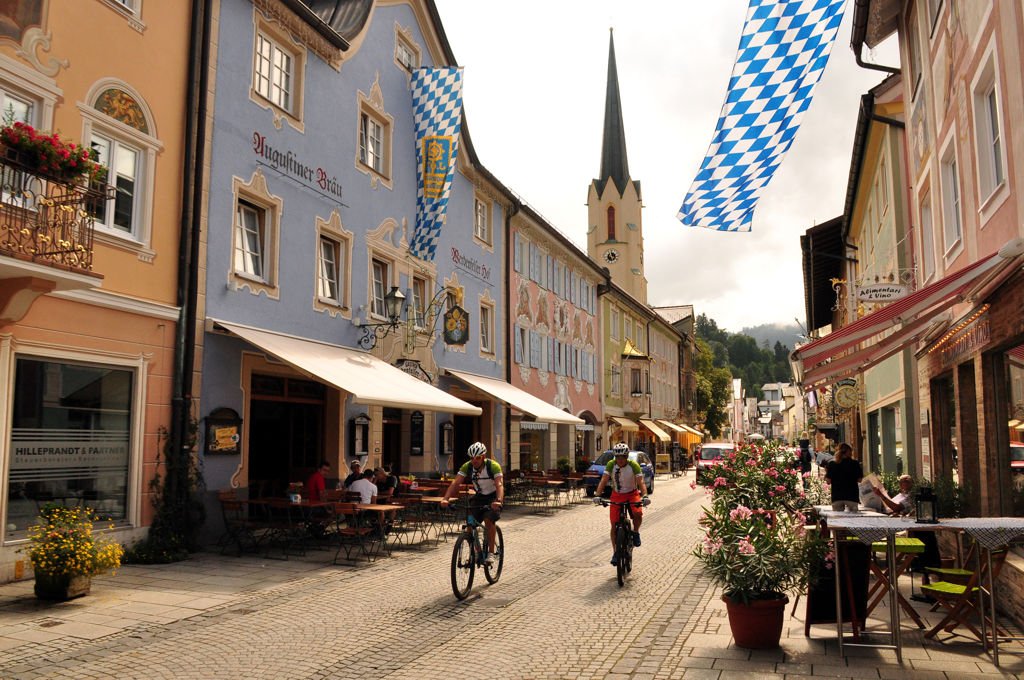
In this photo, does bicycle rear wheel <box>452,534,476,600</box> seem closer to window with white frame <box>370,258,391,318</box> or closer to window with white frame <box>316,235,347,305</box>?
window with white frame <box>316,235,347,305</box>

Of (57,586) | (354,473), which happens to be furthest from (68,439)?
(354,473)

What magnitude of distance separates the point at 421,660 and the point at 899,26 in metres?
13.0

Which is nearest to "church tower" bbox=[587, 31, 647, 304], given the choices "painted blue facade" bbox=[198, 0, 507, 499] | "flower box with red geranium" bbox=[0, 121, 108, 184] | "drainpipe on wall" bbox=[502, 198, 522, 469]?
"drainpipe on wall" bbox=[502, 198, 522, 469]

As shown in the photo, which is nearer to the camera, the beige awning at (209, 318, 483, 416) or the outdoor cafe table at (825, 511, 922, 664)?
the outdoor cafe table at (825, 511, 922, 664)

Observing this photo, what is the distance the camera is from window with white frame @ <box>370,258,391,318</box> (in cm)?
1859

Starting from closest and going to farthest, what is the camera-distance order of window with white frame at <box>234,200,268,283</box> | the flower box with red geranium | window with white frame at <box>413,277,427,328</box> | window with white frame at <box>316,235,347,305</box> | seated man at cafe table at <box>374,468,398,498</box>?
the flower box with red geranium < window with white frame at <box>234,200,268,283</box> < seated man at cafe table at <box>374,468,398,498</box> < window with white frame at <box>316,235,347,305</box> < window with white frame at <box>413,277,427,328</box>

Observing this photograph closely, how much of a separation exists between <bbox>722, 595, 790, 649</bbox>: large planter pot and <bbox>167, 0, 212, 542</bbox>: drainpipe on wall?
27.1 ft

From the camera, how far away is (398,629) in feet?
25.3

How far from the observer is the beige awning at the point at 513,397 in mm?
22281

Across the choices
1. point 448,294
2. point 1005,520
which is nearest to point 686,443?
point 448,294

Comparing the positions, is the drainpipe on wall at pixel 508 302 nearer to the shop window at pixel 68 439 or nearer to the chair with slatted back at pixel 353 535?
the chair with slatted back at pixel 353 535

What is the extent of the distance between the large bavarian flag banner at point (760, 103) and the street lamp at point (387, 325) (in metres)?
9.70

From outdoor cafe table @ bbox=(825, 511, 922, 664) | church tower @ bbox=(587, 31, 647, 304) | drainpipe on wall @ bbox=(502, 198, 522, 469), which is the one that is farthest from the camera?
church tower @ bbox=(587, 31, 647, 304)

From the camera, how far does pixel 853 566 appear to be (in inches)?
273
